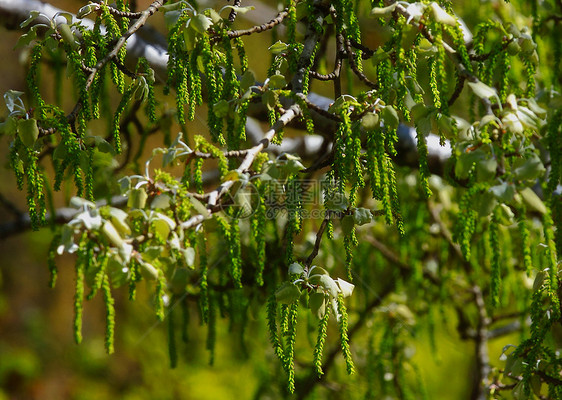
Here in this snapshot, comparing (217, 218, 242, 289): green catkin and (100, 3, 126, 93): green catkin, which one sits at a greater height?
(100, 3, 126, 93): green catkin

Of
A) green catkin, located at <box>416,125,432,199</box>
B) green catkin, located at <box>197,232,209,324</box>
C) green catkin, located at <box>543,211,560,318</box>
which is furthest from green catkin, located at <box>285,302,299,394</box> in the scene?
green catkin, located at <box>543,211,560,318</box>

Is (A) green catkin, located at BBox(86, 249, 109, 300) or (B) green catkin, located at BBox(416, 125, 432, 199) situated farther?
(B) green catkin, located at BBox(416, 125, 432, 199)

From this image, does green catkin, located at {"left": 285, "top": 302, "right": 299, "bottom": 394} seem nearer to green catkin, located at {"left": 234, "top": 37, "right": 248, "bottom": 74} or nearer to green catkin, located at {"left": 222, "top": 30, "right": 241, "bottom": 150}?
green catkin, located at {"left": 222, "top": 30, "right": 241, "bottom": 150}

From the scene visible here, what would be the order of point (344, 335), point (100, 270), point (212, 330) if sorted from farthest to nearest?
point (212, 330), point (344, 335), point (100, 270)

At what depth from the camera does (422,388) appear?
1511mm

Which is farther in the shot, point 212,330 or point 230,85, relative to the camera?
point 212,330

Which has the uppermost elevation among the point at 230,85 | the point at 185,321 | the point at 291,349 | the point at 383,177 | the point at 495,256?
the point at 230,85

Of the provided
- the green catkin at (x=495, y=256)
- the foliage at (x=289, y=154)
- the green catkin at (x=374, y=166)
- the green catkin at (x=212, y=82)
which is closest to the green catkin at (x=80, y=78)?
the foliage at (x=289, y=154)

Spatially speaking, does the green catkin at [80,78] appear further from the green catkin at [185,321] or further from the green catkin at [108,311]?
the green catkin at [185,321]

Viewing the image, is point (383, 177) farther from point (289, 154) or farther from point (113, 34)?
point (113, 34)

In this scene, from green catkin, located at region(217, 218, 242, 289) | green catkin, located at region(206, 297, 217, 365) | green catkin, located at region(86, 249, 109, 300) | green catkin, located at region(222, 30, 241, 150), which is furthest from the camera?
green catkin, located at region(206, 297, 217, 365)

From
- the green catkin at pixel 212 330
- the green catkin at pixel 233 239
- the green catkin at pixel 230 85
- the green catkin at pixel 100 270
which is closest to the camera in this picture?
the green catkin at pixel 100 270

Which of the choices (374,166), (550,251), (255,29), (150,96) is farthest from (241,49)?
(550,251)

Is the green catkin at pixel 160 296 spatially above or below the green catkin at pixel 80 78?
below
